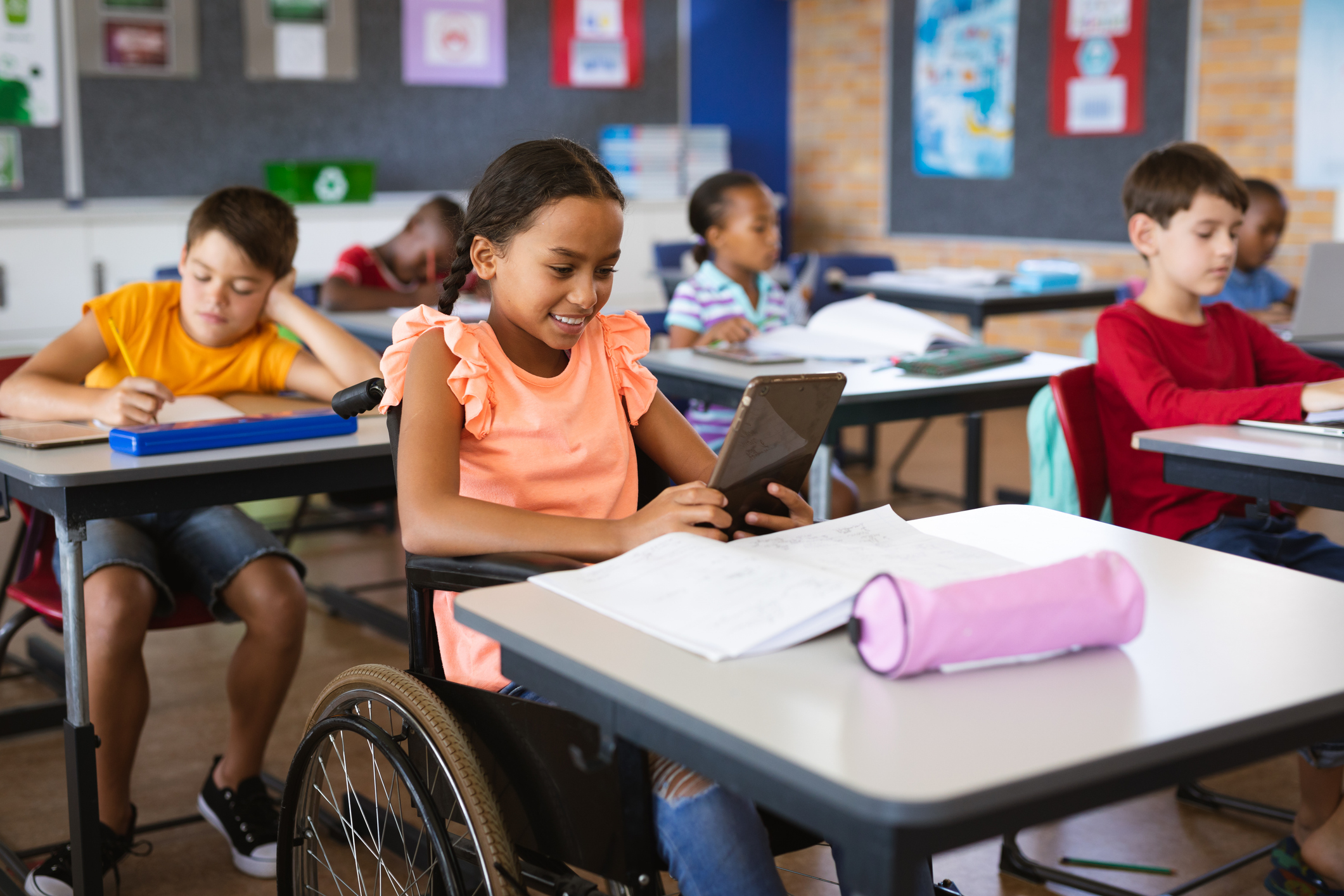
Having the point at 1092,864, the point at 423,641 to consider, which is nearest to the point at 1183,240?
the point at 1092,864

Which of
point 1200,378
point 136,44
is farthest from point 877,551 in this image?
point 136,44

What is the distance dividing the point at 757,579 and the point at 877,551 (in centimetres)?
16

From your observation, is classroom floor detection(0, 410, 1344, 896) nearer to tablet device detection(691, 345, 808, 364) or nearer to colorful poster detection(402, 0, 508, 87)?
tablet device detection(691, 345, 808, 364)

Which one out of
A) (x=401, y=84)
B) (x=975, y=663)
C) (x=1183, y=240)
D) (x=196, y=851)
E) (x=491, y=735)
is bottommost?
(x=196, y=851)

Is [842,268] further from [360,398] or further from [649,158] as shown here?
[360,398]

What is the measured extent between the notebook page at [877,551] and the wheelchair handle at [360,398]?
48 cm

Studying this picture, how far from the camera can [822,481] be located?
7.72 ft

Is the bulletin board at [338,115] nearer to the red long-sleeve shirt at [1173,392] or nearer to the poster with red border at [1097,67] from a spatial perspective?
the poster with red border at [1097,67]

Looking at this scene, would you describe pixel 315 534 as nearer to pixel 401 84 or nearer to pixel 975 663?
pixel 401 84

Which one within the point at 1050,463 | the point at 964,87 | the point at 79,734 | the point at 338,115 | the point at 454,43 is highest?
the point at 454,43

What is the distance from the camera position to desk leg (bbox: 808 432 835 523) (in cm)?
233

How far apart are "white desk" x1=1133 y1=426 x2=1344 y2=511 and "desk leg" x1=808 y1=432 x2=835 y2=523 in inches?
26.7

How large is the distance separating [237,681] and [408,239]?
6.78 feet

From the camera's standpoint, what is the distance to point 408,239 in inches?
149
